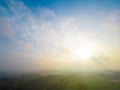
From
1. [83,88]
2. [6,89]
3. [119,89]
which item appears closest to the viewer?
[83,88]

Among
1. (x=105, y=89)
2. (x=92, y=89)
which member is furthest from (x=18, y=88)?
(x=105, y=89)

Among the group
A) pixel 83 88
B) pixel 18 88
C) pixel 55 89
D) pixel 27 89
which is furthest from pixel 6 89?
pixel 83 88

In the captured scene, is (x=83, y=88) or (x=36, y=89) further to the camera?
(x=36, y=89)

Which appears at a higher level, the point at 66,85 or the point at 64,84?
the point at 64,84

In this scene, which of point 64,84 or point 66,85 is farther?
point 64,84

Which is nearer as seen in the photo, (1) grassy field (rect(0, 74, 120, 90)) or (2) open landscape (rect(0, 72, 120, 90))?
(1) grassy field (rect(0, 74, 120, 90))

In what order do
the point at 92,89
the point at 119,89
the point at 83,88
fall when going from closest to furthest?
the point at 83,88
the point at 92,89
the point at 119,89

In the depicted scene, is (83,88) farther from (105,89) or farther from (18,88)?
(18,88)

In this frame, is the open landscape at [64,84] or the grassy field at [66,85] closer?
the grassy field at [66,85]

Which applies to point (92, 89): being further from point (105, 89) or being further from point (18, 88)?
point (18, 88)
